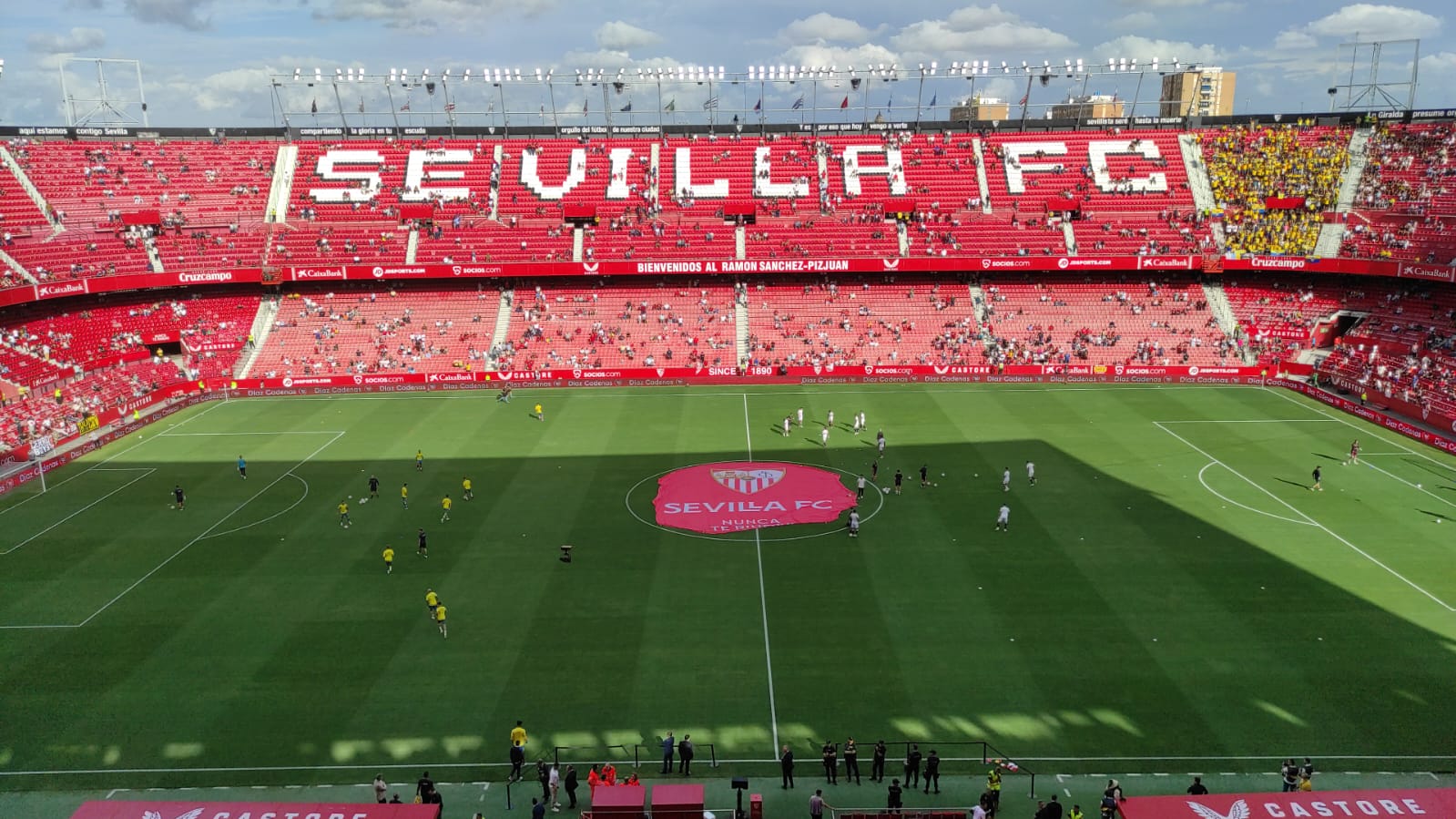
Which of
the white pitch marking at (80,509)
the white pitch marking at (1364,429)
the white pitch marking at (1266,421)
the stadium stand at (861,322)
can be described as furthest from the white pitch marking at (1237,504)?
the white pitch marking at (80,509)

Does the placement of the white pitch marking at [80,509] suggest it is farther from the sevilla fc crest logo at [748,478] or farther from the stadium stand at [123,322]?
the sevilla fc crest logo at [748,478]

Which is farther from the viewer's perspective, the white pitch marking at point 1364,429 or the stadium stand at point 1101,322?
the stadium stand at point 1101,322

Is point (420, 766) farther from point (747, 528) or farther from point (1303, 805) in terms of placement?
point (1303, 805)

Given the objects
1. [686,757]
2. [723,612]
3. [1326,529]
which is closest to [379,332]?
[723,612]

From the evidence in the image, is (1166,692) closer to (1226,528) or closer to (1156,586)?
(1156,586)

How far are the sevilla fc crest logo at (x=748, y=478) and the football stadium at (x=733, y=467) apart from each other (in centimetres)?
40

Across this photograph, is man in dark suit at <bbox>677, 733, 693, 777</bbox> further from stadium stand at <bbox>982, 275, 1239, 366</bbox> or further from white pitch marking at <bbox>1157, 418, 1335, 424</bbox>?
stadium stand at <bbox>982, 275, 1239, 366</bbox>

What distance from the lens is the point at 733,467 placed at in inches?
1668

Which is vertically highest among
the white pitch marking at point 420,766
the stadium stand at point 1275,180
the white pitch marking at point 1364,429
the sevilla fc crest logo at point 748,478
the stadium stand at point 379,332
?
the stadium stand at point 1275,180

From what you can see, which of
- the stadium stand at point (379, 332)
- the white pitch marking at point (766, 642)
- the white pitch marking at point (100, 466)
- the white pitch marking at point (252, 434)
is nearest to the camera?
the white pitch marking at point (766, 642)

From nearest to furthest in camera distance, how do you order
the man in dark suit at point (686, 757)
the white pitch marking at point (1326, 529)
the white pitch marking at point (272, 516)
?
the man in dark suit at point (686, 757) < the white pitch marking at point (1326, 529) < the white pitch marking at point (272, 516)

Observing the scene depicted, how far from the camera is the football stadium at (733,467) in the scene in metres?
22.0

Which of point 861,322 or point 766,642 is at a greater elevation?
point 861,322

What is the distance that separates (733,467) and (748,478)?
171 centimetres
